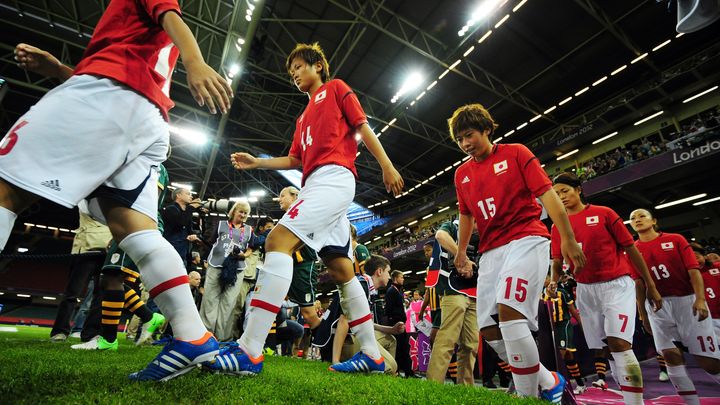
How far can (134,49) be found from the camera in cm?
142

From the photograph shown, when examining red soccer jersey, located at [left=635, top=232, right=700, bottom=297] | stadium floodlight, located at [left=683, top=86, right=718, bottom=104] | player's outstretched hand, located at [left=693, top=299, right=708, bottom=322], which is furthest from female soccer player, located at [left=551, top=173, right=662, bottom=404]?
stadium floodlight, located at [left=683, top=86, right=718, bottom=104]

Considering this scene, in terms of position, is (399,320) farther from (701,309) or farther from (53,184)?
→ (53,184)

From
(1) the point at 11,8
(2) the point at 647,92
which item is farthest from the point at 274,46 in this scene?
(2) the point at 647,92

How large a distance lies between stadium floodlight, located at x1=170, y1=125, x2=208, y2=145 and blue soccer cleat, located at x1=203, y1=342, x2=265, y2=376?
16.4 meters

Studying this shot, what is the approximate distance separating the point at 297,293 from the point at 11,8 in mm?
14124

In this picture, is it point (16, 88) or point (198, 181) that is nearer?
point (16, 88)

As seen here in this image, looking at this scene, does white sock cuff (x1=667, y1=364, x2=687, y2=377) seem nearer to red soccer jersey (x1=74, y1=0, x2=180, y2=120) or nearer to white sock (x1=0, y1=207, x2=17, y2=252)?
red soccer jersey (x1=74, y1=0, x2=180, y2=120)

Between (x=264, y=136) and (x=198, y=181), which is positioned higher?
(x=264, y=136)

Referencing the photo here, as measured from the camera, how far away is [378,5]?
1166 cm

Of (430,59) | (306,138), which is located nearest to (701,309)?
(306,138)

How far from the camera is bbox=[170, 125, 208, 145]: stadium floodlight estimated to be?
51.4ft

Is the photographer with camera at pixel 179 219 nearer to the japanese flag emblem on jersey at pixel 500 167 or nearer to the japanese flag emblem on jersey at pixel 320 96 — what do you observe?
the japanese flag emblem on jersey at pixel 320 96

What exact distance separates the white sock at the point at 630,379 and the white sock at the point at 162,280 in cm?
298

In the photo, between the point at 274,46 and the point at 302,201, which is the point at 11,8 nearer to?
the point at 274,46
